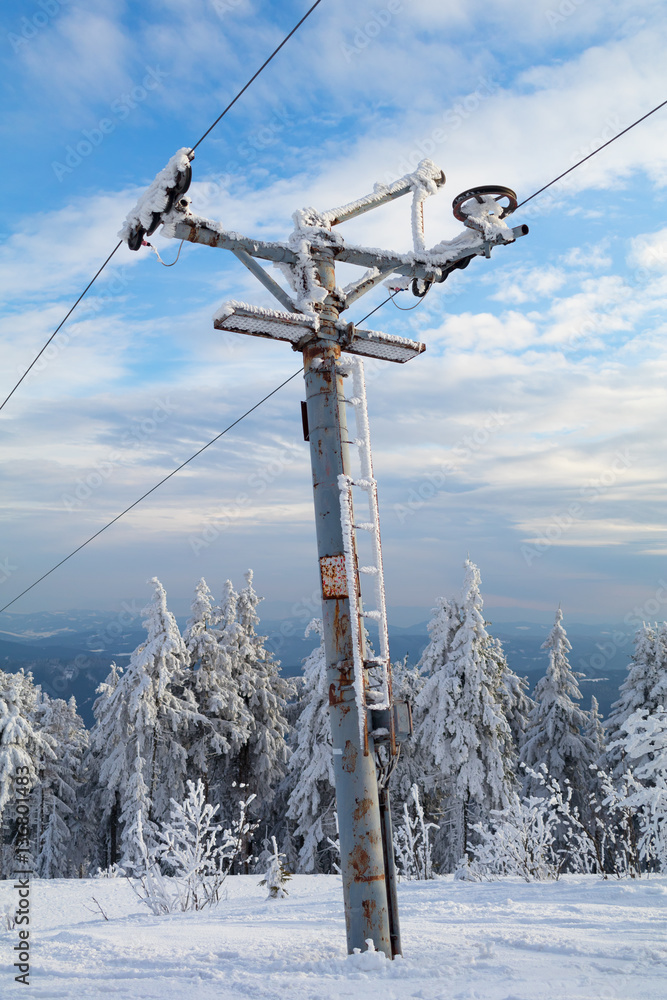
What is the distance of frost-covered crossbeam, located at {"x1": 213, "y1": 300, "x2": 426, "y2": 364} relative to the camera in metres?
5.98

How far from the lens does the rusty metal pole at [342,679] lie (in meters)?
5.61

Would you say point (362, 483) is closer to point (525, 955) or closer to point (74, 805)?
point (525, 955)

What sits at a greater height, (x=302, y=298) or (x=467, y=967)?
(x=302, y=298)

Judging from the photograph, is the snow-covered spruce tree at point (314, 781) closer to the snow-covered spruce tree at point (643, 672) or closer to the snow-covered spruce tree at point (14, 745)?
the snow-covered spruce tree at point (14, 745)

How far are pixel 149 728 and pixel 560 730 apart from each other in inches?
668

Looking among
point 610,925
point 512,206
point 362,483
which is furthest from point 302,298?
point 610,925

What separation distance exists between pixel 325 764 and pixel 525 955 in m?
21.4

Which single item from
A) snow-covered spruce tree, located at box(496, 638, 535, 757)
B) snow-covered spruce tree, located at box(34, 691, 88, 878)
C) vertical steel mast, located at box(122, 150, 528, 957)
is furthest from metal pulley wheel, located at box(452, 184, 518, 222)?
snow-covered spruce tree, located at box(34, 691, 88, 878)

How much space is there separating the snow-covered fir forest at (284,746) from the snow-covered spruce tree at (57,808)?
0.32 feet

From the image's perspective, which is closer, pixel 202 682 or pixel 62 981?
pixel 62 981

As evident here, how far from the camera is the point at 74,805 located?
35.1 meters

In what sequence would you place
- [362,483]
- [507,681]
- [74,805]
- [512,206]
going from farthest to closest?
[74,805] < [507,681] < [512,206] < [362,483]

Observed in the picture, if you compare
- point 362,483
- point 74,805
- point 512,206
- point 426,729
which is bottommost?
point 74,805

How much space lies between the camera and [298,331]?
6.34 meters
